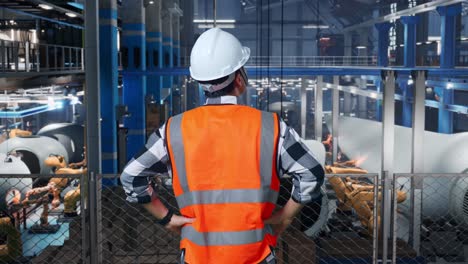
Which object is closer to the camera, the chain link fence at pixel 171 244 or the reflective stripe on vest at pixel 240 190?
the reflective stripe on vest at pixel 240 190

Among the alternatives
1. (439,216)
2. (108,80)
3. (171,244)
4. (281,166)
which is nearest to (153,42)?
(108,80)

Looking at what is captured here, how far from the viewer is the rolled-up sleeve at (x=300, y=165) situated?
1.71 m

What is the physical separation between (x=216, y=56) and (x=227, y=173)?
368mm

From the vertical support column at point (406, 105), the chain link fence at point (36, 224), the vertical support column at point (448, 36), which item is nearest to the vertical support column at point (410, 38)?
the vertical support column at point (406, 105)

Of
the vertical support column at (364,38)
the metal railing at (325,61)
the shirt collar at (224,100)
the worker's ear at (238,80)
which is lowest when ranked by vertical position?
the shirt collar at (224,100)

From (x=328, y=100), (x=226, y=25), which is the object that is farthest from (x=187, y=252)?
(x=328, y=100)

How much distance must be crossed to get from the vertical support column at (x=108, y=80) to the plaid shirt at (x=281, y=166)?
11832 mm

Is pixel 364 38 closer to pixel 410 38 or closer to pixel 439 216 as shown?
pixel 410 38

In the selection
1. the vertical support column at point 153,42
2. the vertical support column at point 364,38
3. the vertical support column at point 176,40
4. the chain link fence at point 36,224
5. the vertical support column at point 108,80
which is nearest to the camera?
the chain link fence at point 36,224

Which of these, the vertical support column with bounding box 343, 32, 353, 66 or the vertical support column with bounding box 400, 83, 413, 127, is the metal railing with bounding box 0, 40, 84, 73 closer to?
the vertical support column with bounding box 400, 83, 413, 127

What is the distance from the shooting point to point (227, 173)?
171cm

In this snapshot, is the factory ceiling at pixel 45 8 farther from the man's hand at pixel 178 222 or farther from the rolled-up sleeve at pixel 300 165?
the rolled-up sleeve at pixel 300 165

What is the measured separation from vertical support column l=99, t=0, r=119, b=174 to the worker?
11894 mm

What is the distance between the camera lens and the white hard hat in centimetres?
178
